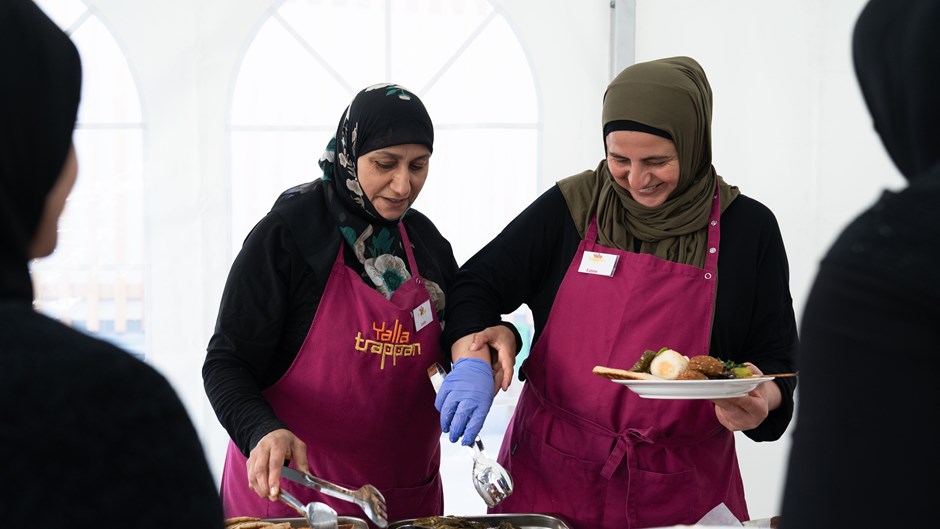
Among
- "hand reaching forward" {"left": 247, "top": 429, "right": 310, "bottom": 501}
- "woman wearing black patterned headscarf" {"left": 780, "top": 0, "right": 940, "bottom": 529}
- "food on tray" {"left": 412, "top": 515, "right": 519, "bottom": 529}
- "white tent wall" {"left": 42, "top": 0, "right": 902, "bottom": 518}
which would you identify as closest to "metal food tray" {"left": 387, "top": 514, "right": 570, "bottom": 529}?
"food on tray" {"left": 412, "top": 515, "right": 519, "bottom": 529}

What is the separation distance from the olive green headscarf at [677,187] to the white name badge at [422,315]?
43cm

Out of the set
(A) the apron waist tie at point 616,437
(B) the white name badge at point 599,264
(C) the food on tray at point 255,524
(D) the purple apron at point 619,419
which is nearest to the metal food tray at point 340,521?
(C) the food on tray at point 255,524

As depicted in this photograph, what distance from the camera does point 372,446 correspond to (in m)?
2.03

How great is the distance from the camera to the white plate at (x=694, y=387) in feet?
5.43

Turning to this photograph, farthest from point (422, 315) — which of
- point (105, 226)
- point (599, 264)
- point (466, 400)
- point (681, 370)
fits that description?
point (105, 226)

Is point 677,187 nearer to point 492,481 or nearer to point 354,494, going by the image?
point 492,481

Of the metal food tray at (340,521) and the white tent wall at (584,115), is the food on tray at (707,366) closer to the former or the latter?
the metal food tray at (340,521)

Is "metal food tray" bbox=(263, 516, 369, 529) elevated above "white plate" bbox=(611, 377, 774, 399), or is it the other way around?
"white plate" bbox=(611, 377, 774, 399)

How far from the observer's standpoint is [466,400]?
184 centimetres

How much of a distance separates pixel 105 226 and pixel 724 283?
215 centimetres

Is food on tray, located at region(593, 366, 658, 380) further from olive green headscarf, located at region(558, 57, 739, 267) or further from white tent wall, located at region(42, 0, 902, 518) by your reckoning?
white tent wall, located at region(42, 0, 902, 518)

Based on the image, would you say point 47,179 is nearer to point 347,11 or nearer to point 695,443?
point 695,443

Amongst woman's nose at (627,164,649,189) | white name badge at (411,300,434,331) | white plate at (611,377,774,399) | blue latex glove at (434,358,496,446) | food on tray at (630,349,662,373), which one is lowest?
blue latex glove at (434,358,496,446)

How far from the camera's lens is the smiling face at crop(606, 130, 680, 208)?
199cm
